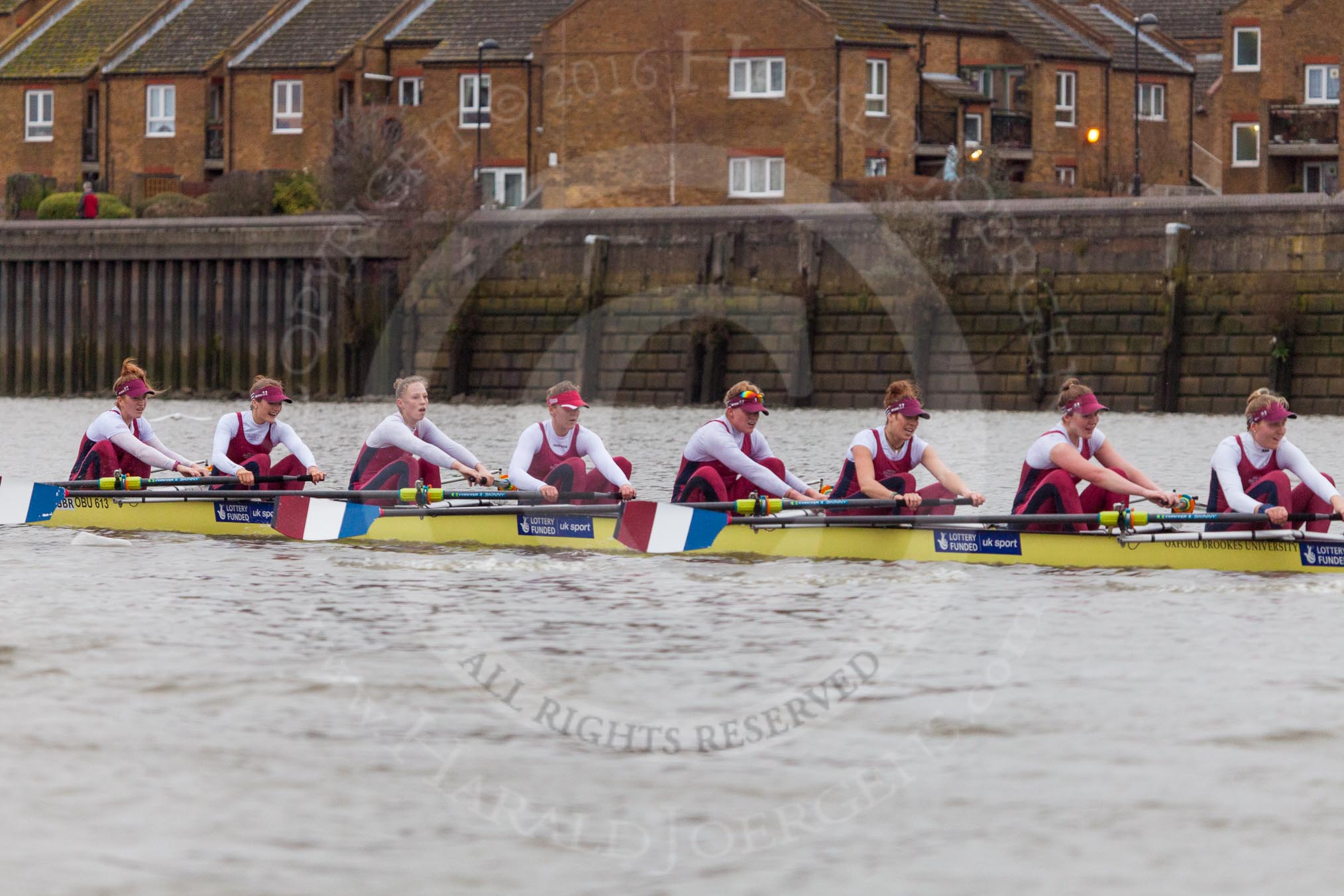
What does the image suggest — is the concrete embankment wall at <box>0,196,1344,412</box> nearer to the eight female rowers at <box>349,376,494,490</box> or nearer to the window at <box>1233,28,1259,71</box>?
the window at <box>1233,28,1259,71</box>

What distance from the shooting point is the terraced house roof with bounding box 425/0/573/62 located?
179 ft

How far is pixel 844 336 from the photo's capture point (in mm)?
40719

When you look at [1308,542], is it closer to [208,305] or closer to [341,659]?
[341,659]

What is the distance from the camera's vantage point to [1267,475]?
14289mm

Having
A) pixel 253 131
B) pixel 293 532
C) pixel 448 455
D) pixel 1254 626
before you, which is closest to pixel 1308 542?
pixel 1254 626

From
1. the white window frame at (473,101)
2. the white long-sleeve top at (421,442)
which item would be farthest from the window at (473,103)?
the white long-sleeve top at (421,442)

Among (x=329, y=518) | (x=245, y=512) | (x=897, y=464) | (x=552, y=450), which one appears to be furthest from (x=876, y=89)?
(x=897, y=464)

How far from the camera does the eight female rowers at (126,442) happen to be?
727 inches

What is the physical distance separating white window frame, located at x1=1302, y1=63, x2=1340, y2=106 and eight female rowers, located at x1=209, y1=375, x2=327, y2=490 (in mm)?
44147

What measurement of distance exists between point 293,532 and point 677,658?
20.3 ft

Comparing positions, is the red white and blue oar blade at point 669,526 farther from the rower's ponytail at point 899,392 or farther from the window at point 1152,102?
the window at point 1152,102

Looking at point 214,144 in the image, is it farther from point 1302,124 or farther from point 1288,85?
point 1302,124

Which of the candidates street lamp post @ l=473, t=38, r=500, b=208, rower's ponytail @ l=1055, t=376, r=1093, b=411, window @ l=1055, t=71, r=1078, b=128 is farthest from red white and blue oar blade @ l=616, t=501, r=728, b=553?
window @ l=1055, t=71, r=1078, b=128

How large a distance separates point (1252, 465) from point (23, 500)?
11.3m
